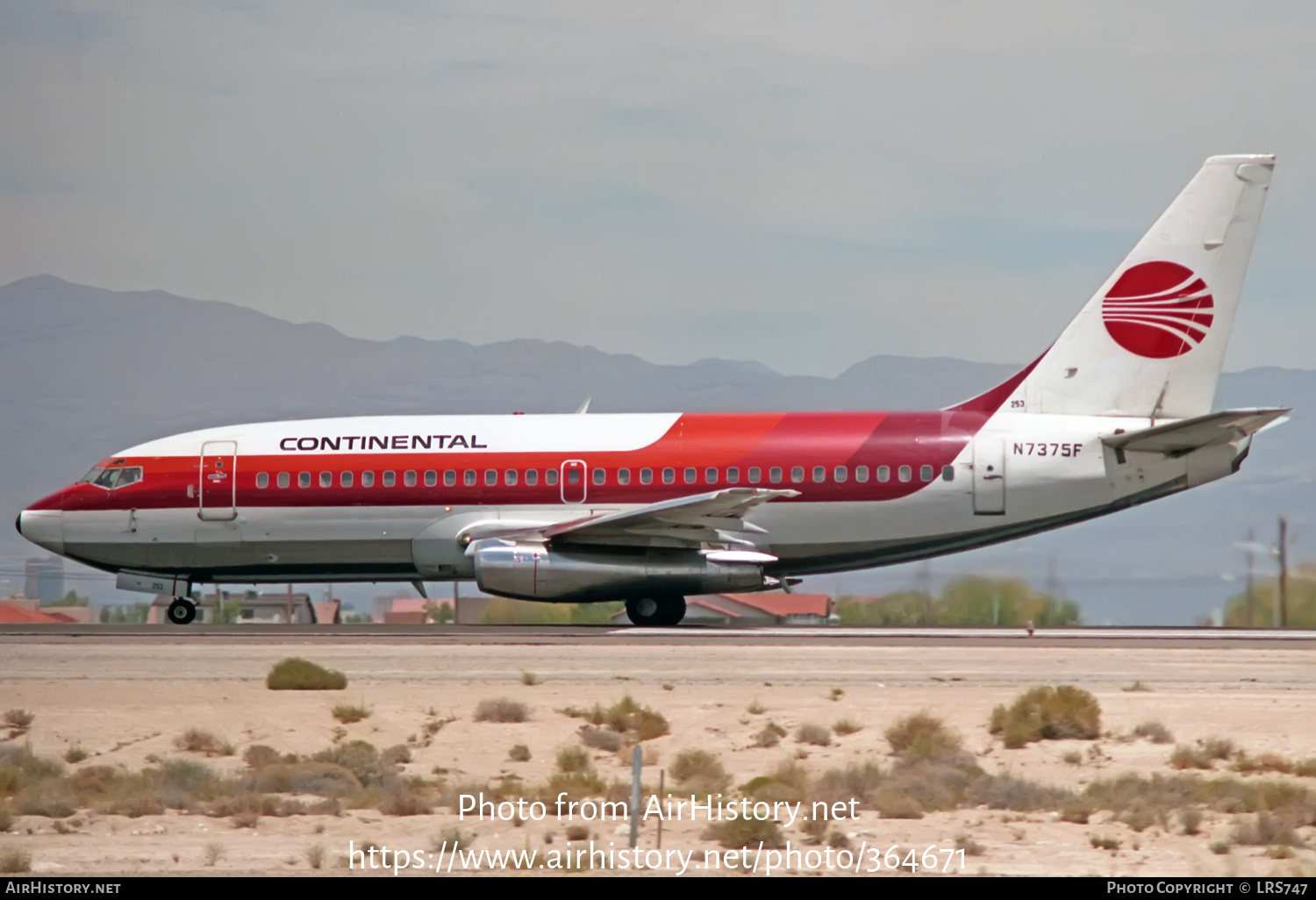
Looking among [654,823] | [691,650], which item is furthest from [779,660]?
[654,823]

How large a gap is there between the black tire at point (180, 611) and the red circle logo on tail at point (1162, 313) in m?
18.1

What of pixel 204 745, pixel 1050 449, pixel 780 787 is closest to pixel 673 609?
pixel 1050 449

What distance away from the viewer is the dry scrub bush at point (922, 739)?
51.1 feet

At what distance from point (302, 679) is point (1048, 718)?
9013 mm

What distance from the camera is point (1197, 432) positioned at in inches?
1072

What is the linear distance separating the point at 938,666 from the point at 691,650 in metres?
3.85

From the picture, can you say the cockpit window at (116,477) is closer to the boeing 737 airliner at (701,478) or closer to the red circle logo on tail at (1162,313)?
the boeing 737 airliner at (701,478)

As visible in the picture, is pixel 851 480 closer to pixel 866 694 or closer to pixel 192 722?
pixel 866 694

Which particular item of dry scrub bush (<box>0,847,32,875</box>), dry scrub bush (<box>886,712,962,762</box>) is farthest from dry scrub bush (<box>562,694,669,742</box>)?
dry scrub bush (<box>0,847,32,875</box>)

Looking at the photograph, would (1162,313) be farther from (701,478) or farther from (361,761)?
(361,761)

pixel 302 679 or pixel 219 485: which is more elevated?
pixel 219 485

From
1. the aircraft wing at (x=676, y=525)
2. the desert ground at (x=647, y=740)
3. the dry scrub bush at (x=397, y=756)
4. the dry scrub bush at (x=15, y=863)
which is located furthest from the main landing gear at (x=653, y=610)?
the dry scrub bush at (x=15, y=863)

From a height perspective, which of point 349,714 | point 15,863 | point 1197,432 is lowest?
point 15,863

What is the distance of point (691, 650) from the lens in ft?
78.8
